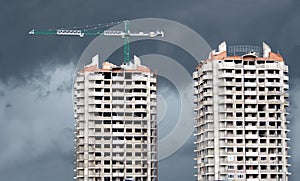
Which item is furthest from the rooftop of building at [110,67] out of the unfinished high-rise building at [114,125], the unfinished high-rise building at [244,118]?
the unfinished high-rise building at [244,118]

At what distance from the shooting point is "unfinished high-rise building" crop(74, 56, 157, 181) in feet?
584

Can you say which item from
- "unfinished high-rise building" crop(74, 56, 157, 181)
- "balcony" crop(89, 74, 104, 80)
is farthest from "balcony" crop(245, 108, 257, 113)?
"balcony" crop(89, 74, 104, 80)

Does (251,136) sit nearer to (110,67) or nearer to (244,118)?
(244,118)

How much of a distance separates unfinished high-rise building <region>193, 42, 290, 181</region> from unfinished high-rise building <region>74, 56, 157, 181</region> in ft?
67.7

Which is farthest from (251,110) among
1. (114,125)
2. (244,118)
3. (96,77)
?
(96,77)

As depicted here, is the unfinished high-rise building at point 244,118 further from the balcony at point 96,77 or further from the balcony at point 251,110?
the balcony at point 96,77

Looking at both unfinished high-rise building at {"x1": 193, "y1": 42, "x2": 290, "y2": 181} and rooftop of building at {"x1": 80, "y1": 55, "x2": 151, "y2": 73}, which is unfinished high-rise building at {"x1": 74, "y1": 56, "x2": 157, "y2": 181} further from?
unfinished high-rise building at {"x1": 193, "y1": 42, "x2": 290, "y2": 181}

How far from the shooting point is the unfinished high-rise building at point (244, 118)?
157000mm

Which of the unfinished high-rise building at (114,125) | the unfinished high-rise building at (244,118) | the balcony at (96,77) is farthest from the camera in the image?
the balcony at (96,77)

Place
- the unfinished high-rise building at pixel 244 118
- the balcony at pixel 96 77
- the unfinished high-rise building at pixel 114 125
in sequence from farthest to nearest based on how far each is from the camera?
the balcony at pixel 96 77 < the unfinished high-rise building at pixel 114 125 < the unfinished high-rise building at pixel 244 118

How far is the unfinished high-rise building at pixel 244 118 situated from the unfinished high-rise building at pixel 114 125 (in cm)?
2065

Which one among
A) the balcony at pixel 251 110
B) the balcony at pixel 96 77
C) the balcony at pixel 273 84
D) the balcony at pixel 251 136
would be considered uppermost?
the balcony at pixel 96 77

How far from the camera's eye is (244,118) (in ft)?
522

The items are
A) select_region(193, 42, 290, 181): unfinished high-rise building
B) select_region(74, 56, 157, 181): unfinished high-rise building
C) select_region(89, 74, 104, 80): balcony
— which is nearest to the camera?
select_region(193, 42, 290, 181): unfinished high-rise building
